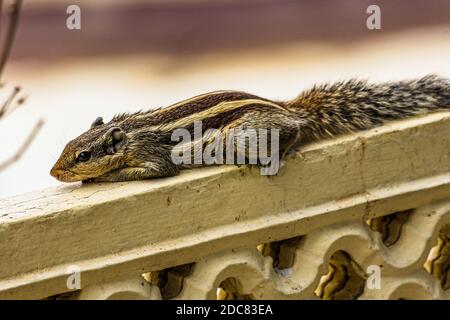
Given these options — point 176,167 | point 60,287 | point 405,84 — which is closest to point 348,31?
point 405,84

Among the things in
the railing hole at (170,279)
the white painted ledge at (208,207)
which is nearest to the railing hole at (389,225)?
the white painted ledge at (208,207)

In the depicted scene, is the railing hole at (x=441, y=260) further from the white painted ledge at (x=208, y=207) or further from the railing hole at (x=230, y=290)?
the railing hole at (x=230, y=290)

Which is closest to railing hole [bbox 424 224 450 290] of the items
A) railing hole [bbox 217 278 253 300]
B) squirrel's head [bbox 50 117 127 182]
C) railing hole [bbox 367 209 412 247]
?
railing hole [bbox 367 209 412 247]

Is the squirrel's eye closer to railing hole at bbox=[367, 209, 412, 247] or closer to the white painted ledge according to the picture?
the white painted ledge

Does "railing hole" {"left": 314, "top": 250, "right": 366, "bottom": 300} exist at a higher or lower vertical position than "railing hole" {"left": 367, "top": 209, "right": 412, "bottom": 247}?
lower

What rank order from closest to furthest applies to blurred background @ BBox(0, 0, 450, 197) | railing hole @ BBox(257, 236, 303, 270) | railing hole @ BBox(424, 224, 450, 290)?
railing hole @ BBox(257, 236, 303, 270), railing hole @ BBox(424, 224, 450, 290), blurred background @ BBox(0, 0, 450, 197)

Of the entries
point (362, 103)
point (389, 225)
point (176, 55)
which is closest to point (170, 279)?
point (389, 225)
